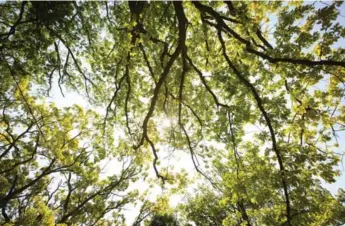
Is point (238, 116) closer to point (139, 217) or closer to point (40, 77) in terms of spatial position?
point (40, 77)

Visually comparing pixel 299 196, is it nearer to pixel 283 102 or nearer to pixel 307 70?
pixel 283 102

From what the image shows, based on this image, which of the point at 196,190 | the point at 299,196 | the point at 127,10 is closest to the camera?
the point at 299,196

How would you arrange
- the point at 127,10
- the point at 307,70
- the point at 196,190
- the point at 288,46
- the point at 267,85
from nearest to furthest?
the point at 288,46, the point at 307,70, the point at 267,85, the point at 127,10, the point at 196,190

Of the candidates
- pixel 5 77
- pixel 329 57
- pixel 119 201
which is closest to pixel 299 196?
pixel 329 57

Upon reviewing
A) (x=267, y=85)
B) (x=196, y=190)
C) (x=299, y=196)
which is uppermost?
(x=196, y=190)

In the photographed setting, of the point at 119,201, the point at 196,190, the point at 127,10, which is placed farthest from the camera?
the point at 196,190

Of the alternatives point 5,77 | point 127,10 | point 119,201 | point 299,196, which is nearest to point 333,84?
point 299,196

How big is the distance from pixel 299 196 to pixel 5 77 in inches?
383

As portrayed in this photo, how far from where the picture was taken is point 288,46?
511cm

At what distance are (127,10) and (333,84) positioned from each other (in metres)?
5.17

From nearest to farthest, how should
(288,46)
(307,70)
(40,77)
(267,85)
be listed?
1. (288,46)
2. (307,70)
3. (267,85)
4. (40,77)

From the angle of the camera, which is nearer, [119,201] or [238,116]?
[238,116]

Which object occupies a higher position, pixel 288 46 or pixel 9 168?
pixel 9 168

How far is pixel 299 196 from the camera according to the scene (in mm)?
5957
